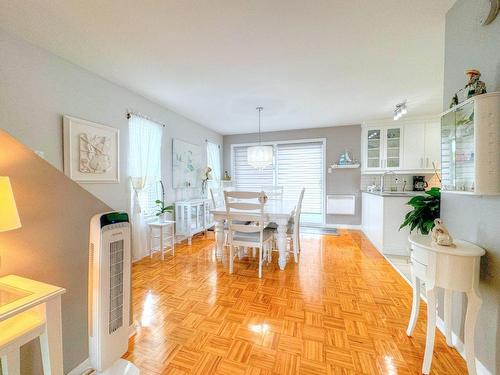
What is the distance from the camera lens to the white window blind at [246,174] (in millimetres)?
5785

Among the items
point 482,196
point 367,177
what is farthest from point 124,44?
point 367,177

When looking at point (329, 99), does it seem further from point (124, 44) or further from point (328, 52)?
point (124, 44)

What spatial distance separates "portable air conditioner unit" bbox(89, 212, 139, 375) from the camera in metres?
1.17

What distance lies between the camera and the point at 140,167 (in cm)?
320

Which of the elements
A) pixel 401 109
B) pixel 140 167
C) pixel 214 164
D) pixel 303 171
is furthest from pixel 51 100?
pixel 303 171

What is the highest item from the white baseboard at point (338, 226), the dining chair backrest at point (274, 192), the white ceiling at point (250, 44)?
the white ceiling at point (250, 44)

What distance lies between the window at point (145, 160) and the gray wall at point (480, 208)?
3.50m

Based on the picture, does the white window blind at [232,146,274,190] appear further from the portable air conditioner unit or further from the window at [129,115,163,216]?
the portable air conditioner unit

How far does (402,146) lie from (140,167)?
504 cm

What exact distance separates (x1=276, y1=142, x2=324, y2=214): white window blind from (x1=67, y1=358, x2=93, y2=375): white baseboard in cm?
479

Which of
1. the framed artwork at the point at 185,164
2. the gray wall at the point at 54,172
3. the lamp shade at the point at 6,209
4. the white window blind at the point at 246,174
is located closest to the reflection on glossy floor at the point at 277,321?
the gray wall at the point at 54,172

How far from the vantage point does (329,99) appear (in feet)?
11.1

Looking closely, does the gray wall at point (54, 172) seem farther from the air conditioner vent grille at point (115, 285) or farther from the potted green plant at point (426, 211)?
the potted green plant at point (426, 211)

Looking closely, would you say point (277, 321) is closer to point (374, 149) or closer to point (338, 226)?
point (338, 226)
